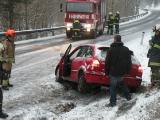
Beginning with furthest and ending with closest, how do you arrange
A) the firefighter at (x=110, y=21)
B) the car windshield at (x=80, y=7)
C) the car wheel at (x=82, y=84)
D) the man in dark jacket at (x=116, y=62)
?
the firefighter at (x=110, y=21) → the car windshield at (x=80, y=7) → the car wheel at (x=82, y=84) → the man in dark jacket at (x=116, y=62)

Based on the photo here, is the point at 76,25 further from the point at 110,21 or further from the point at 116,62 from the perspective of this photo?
the point at 116,62

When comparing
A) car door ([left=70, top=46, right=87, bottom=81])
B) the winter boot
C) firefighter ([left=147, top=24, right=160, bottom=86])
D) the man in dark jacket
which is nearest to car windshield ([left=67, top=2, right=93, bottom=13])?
car door ([left=70, top=46, right=87, bottom=81])

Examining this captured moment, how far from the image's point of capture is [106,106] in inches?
456

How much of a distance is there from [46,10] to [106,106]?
195 ft

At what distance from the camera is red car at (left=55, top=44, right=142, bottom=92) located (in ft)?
43.4

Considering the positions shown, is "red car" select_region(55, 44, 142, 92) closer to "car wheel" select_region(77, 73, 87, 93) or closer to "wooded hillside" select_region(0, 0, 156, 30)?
"car wheel" select_region(77, 73, 87, 93)

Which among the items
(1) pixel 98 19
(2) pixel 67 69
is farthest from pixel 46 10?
(2) pixel 67 69

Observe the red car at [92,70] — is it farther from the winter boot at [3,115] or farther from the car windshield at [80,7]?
the car windshield at [80,7]

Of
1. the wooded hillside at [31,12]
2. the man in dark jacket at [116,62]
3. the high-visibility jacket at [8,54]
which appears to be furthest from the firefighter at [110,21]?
the man in dark jacket at [116,62]

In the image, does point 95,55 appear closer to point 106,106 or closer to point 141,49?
point 106,106

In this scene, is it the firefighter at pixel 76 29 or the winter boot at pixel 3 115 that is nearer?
the winter boot at pixel 3 115

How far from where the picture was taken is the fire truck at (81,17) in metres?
33.1

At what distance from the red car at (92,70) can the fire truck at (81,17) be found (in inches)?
729

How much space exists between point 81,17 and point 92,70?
20207mm
